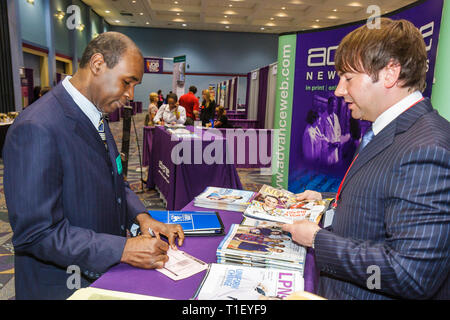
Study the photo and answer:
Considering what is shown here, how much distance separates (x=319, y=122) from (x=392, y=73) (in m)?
2.54

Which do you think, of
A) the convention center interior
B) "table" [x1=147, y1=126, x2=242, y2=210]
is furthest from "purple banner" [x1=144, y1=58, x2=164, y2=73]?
A: the convention center interior

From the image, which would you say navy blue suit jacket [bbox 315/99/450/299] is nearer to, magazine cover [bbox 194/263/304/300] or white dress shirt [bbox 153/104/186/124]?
magazine cover [bbox 194/263/304/300]

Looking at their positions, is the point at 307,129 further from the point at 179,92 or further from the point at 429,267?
the point at 179,92

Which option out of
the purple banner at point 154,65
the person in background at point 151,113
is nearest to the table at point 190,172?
the person in background at point 151,113

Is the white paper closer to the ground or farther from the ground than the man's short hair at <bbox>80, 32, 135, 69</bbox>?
closer to the ground

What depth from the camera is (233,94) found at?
14062 mm

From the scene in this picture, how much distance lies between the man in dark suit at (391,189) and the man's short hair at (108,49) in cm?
71

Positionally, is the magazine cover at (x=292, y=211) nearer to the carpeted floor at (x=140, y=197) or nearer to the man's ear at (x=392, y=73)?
the man's ear at (x=392, y=73)

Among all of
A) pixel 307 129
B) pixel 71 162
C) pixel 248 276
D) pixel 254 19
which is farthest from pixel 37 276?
pixel 254 19

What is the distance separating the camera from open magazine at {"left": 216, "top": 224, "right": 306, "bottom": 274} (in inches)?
38.5

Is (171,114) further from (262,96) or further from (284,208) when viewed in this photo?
(284,208)

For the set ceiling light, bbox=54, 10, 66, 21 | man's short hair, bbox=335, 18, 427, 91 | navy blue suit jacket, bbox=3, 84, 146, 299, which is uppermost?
ceiling light, bbox=54, 10, 66, 21

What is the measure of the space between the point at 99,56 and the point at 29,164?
1.36 feet

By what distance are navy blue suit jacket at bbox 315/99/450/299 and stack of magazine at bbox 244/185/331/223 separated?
14.5 inches
